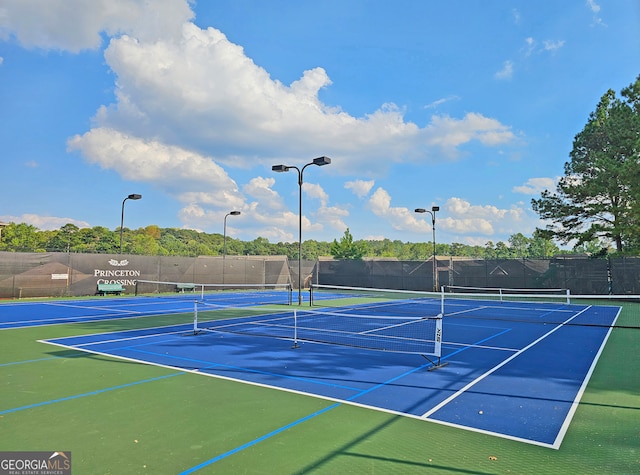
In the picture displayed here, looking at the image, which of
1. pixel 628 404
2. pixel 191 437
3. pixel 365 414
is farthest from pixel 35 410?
pixel 628 404

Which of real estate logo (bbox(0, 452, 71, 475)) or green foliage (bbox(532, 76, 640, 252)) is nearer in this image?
real estate logo (bbox(0, 452, 71, 475))

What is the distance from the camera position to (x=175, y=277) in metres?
31.8

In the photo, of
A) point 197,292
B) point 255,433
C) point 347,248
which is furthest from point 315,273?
point 255,433

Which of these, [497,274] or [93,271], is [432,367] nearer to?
[93,271]

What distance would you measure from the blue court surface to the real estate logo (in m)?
3.15

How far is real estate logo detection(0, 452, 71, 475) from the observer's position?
13.2ft

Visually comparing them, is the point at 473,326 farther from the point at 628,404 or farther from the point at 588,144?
the point at 588,144

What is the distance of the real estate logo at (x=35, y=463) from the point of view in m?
4.01

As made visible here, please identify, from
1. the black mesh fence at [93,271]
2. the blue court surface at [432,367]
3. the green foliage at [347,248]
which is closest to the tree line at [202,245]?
the green foliage at [347,248]

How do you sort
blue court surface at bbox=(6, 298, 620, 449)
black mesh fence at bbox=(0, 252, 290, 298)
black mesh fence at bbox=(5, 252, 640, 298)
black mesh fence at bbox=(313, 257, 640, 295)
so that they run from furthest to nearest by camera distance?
1. black mesh fence at bbox=(313, 257, 640, 295)
2. black mesh fence at bbox=(5, 252, 640, 298)
3. black mesh fence at bbox=(0, 252, 290, 298)
4. blue court surface at bbox=(6, 298, 620, 449)

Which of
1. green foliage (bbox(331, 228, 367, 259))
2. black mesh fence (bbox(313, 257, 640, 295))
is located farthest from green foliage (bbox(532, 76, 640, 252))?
green foliage (bbox(331, 228, 367, 259))

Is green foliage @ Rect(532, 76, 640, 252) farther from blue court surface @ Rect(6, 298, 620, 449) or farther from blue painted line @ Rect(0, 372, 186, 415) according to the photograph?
blue painted line @ Rect(0, 372, 186, 415)

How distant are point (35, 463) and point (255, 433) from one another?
2.17m

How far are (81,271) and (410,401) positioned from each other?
26225 millimetres
